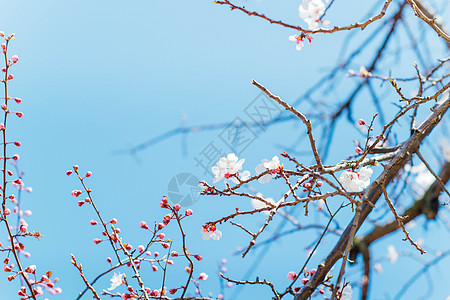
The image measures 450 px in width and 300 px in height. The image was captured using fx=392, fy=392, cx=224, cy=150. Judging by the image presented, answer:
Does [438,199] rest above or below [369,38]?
below

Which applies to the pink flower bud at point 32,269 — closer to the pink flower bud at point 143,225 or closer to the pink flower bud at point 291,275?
the pink flower bud at point 143,225

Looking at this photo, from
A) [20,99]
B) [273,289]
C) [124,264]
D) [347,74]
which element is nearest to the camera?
[273,289]

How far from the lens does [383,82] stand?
230cm

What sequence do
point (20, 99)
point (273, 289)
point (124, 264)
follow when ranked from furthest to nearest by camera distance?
point (20, 99), point (124, 264), point (273, 289)

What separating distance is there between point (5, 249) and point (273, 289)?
1.04 metres

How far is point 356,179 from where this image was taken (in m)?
1.56

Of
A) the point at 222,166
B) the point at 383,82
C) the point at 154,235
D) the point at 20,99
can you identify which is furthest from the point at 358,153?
the point at 20,99

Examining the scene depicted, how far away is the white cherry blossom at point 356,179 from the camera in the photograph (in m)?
1.56

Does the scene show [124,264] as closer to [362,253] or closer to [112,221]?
[112,221]

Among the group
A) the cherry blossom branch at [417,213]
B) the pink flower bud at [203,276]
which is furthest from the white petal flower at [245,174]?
the cherry blossom branch at [417,213]

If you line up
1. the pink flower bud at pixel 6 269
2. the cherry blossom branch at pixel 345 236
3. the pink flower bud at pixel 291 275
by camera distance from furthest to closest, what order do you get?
the pink flower bud at pixel 291 275, the pink flower bud at pixel 6 269, the cherry blossom branch at pixel 345 236

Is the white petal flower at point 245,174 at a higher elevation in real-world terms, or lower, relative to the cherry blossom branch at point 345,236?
higher

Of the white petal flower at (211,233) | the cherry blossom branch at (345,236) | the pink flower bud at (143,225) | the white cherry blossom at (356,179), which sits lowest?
the cherry blossom branch at (345,236)

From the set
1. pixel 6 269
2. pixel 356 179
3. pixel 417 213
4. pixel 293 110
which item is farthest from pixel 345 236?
pixel 6 269
